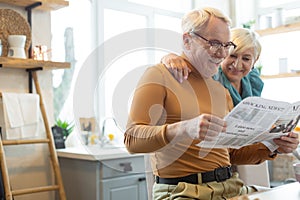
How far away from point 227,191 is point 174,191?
202 millimetres

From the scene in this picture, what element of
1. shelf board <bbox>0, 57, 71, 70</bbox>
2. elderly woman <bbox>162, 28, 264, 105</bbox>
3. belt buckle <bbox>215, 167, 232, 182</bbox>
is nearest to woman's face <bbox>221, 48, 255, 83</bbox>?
elderly woman <bbox>162, 28, 264, 105</bbox>

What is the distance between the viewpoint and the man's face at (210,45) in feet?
4.64

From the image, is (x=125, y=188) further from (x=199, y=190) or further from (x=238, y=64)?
(x=199, y=190)

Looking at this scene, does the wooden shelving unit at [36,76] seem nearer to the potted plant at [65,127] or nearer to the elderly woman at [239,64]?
the potted plant at [65,127]

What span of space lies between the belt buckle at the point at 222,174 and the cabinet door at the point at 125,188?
118 cm

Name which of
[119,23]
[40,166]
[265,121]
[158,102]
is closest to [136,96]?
[158,102]

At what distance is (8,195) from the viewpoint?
2.21 m

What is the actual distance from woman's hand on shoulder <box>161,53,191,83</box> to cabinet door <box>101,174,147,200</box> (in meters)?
1.25

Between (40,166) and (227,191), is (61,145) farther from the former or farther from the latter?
(227,191)

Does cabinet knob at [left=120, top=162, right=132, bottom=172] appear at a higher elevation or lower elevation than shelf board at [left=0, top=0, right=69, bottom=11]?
lower

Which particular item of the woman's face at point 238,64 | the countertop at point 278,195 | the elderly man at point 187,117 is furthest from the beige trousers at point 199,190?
the woman's face at point 238,64

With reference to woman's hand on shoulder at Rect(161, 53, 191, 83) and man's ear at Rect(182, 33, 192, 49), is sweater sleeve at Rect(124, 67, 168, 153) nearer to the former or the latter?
woman's hand on shoulder at Rect(161, 53, 191, 83)

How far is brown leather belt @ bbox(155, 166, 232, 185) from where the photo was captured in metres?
1.37

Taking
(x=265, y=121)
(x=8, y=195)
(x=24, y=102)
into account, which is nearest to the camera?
(x=265, y=121)
